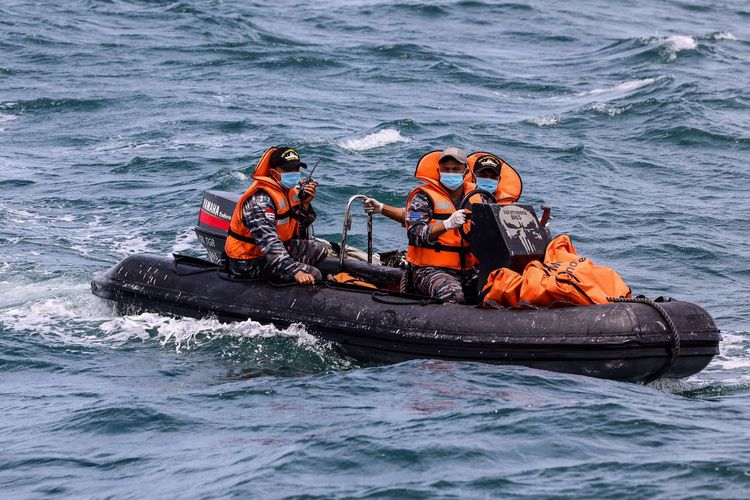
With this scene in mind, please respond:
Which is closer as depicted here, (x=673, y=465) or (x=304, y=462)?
(x=673, y=465)

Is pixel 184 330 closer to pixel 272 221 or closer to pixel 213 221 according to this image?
pixel 272 221

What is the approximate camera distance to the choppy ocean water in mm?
6473

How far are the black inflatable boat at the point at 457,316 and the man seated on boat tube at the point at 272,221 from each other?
15 centimetres

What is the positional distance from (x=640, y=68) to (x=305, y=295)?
50.7 ft

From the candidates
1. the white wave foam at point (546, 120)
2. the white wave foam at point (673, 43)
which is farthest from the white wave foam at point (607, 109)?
the white wave foam at point (673, 43)

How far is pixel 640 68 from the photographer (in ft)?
75.4

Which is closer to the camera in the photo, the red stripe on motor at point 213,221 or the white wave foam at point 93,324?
the white wave foam at point 93,324

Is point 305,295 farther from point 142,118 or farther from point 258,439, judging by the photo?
point 142,118

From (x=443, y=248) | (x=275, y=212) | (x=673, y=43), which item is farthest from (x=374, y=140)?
(x=673, y=43)

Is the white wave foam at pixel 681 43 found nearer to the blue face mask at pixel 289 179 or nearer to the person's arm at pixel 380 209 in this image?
the person's arm at pixel 380 209

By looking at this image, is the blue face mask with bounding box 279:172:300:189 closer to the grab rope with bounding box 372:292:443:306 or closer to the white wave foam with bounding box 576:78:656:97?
the grab rope with bounding box 372:292:443:306

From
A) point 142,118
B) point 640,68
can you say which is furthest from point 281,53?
point 640,68

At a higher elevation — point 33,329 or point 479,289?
point 479,289

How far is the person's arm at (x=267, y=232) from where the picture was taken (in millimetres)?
9234
